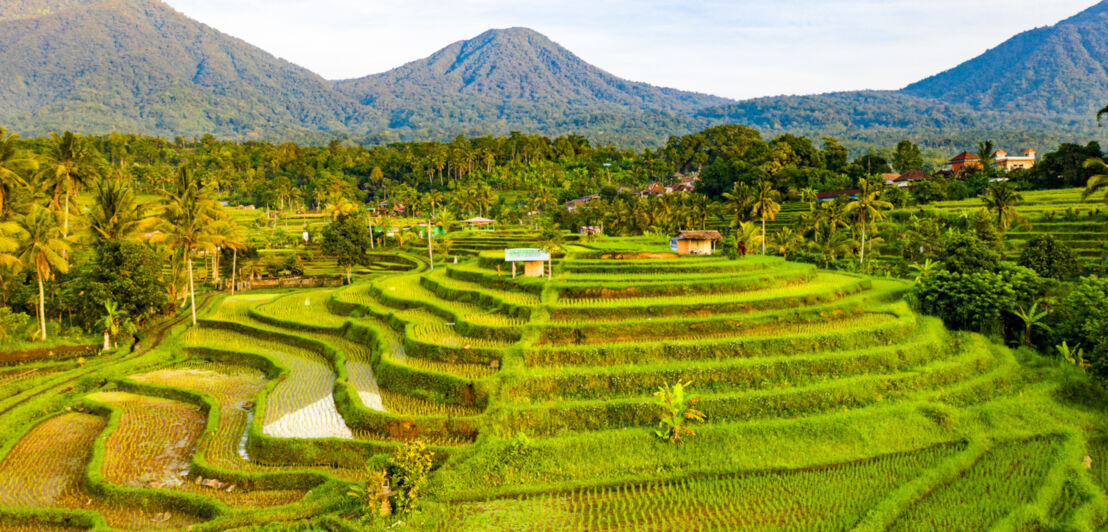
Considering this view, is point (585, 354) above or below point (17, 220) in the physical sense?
below

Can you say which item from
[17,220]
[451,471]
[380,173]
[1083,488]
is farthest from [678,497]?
[380,173]

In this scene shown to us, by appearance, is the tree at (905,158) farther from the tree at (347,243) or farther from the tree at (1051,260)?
the tree at (347,243)

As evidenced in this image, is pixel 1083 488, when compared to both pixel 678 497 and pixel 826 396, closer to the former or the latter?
pixel 826 396

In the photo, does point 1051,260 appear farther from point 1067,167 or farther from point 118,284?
point 118,284

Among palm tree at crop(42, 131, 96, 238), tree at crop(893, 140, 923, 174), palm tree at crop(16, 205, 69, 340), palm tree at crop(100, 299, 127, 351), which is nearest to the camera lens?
palm tree at crop(16, 205, 69, 340)

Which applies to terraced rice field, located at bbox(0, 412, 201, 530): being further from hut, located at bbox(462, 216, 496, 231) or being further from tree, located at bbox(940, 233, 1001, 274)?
hut, located at bbox(462, 216, 496, 231)

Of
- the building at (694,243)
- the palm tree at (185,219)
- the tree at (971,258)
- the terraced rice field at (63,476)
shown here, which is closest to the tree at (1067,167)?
the tree at (971,258)

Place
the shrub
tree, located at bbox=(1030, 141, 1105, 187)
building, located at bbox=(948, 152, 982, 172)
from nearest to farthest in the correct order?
the shrub, tree, located at bbox=(1030, 141, 1105, 187), building, located at bbox=(948, 152, 982, 172)

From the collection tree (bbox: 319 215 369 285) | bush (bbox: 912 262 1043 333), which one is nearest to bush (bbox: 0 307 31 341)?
tree (bbox: 319 215 369 285)
